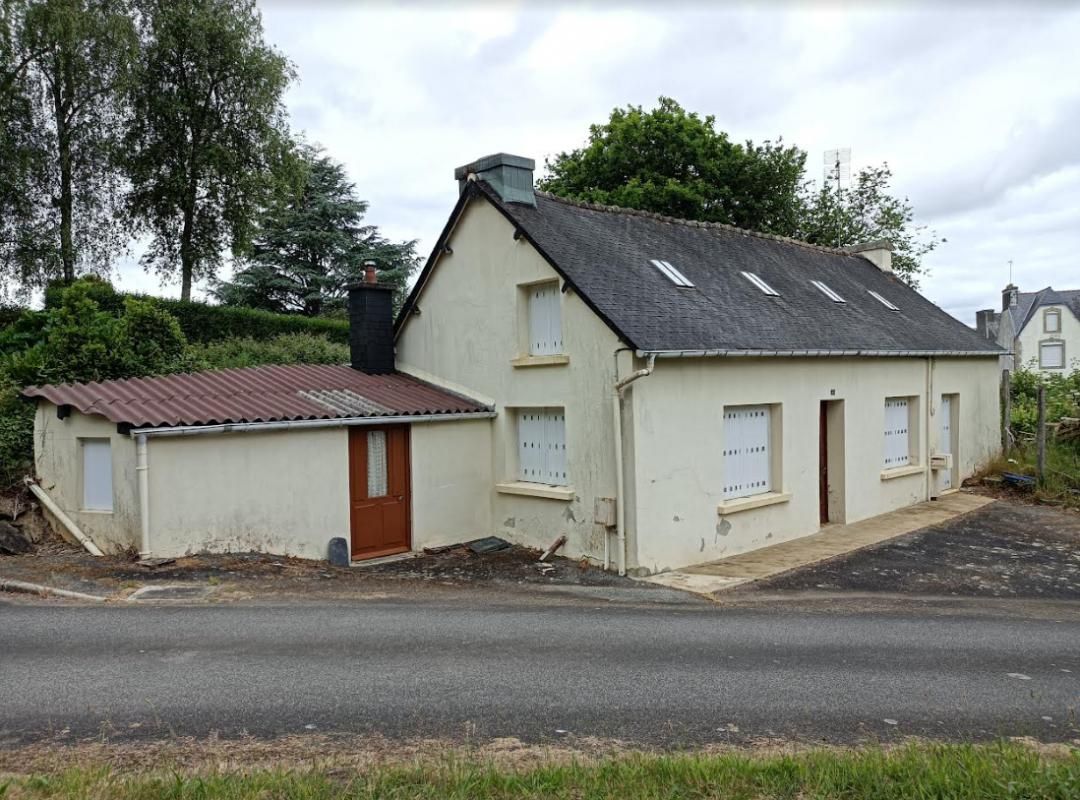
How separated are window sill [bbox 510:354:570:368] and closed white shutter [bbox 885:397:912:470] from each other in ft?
24.5

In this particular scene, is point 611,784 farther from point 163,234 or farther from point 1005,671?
point 163,234

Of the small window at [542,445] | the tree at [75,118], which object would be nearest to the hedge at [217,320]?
the tree at [75,118]

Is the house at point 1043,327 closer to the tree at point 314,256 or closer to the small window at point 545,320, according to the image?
the tree at point 314,256

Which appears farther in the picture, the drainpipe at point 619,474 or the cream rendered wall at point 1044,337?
the cream rendered wall at point 1044,337

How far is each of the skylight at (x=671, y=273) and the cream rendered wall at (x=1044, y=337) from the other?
Result: 42340mm

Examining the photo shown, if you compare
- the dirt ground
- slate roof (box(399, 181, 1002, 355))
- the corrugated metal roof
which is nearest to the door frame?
the corrugated metal roof

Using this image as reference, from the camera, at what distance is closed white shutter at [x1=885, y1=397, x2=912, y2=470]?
1530 cm

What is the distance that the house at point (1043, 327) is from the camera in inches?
1889

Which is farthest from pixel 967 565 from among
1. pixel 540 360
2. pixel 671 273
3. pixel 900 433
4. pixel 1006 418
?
pixel 1006 418

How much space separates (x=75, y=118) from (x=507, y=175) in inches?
824

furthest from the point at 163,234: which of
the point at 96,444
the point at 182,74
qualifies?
the point at 96,444

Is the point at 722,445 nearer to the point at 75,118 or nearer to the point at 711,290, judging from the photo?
the point at 711,290

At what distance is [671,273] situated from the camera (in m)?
13.1

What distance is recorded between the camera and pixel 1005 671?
6.52 metres
